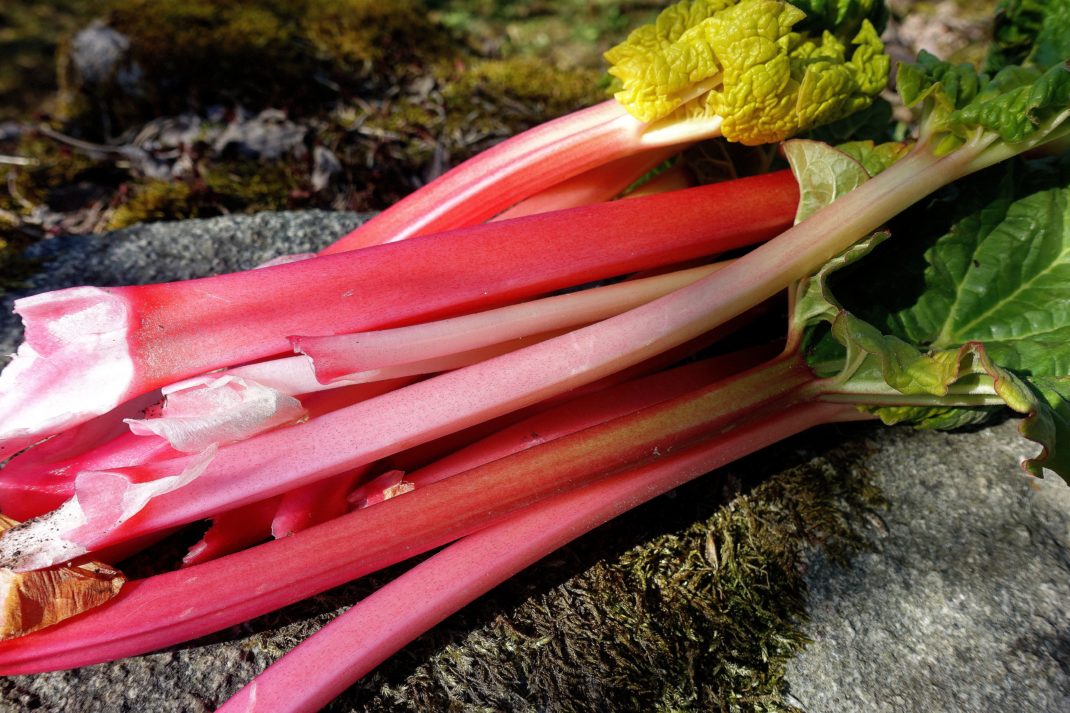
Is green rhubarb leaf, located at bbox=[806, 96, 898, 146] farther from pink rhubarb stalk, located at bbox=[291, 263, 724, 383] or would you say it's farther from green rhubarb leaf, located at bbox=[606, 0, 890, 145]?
pink rhubarb stalk, located at bbox=[291, 263, 724, 383]

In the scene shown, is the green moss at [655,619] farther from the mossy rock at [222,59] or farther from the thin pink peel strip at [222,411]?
the mossy rock at [222,59]

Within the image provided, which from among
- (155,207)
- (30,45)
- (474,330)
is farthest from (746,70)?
(30,45)

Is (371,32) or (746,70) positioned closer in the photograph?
(746,70)

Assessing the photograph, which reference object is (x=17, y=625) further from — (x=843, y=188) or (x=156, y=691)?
(x=843, y=188)

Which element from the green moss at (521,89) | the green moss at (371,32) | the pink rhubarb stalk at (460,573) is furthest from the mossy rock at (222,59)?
the pink rhubarb stalk at (460,573)

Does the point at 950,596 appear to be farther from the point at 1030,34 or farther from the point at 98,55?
Result: the point at 98,55

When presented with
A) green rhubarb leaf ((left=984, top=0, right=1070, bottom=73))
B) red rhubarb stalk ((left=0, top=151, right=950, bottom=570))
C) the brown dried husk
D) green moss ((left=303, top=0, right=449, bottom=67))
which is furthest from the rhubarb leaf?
green moss ((left=303, top=0, right=449, bottom=67))

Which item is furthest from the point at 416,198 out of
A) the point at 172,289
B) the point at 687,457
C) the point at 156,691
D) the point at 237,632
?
the point at 156,691
